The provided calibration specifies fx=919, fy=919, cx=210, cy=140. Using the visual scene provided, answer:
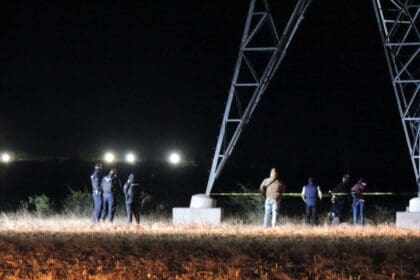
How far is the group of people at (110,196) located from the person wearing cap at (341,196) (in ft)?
18.9

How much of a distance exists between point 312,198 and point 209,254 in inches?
396

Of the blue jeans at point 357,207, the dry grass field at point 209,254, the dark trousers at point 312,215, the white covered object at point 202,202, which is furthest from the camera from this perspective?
the white covered object at point 202,202

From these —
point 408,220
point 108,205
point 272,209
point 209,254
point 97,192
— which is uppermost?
point 97,192

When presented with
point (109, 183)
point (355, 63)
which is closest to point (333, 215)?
point (109, 183)

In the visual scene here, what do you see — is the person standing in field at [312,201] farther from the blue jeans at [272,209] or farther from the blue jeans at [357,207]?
the blue jeans at [357,207]

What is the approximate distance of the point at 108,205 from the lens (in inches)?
1043

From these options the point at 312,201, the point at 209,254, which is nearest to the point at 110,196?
the point at 312,201

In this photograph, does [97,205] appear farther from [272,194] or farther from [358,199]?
[358,199]

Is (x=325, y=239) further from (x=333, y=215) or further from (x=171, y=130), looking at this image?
(x=171, y=130)

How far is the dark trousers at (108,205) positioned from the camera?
26312 millimetres

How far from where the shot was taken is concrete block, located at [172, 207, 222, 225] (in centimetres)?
2664

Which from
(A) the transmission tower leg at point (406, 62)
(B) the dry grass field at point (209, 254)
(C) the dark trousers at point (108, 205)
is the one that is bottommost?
(B) the dry grass field at point (209, 254)

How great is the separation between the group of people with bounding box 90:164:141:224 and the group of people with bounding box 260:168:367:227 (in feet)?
12.1

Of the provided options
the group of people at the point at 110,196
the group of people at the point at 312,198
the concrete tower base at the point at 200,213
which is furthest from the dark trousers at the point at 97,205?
the group of people at the point at 312,198
